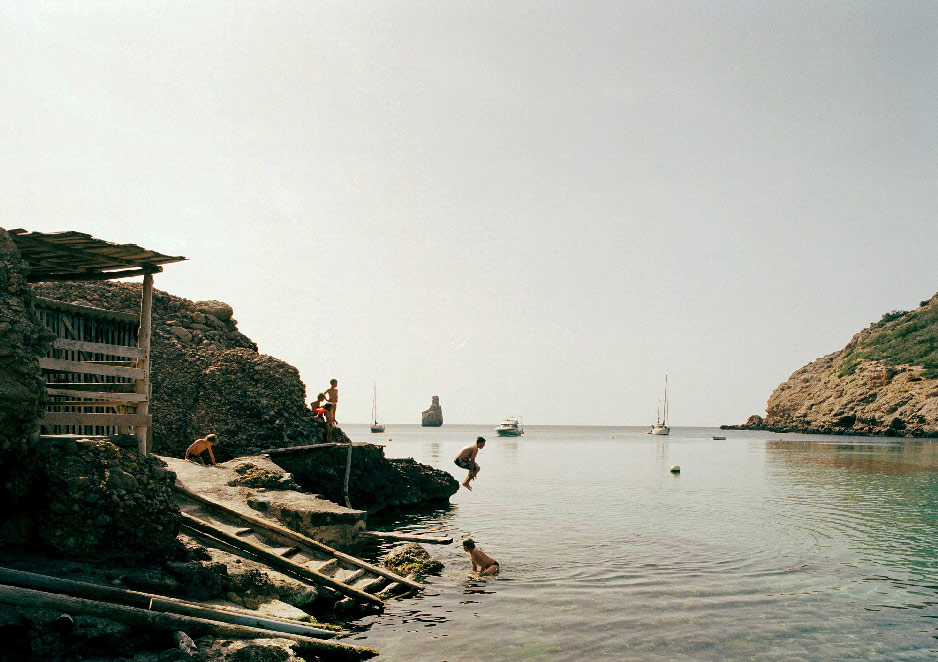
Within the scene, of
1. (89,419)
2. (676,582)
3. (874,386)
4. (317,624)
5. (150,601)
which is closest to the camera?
(150,601)

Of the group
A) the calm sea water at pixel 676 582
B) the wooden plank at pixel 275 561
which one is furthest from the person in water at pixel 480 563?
the wooden plank at pixel 275 561

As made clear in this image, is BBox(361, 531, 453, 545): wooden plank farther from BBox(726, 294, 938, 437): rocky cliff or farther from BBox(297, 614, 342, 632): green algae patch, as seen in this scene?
BBox(726, 294, 938, 437): rocky cliff

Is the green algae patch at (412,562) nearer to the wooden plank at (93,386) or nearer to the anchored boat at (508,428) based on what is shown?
the wooden plank at (93,386)

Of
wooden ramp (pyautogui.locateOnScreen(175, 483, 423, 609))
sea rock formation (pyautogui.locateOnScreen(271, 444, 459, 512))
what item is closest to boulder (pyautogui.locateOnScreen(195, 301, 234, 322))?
sea rock formation (pyautogui.locateOnScreen(271, 444, 459, 512))

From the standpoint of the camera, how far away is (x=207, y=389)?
2252cm

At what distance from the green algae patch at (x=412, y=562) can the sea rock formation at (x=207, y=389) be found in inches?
342

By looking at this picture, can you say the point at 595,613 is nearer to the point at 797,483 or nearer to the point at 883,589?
the point at 883,589

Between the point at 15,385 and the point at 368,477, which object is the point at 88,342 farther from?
the point at 368,477

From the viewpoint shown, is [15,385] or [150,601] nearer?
[150,601]

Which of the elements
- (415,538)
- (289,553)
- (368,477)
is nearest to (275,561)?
(289,553)

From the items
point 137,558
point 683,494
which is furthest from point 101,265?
point 683,494

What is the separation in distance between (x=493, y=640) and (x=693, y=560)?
9.18m

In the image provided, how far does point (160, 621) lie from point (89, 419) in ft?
14.7

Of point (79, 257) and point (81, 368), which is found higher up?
point (79, 257)
